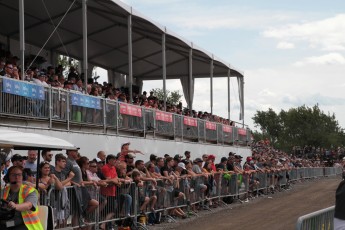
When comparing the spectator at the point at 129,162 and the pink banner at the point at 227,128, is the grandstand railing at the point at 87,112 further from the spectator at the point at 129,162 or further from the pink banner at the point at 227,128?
the pink banner at the point at 227,128

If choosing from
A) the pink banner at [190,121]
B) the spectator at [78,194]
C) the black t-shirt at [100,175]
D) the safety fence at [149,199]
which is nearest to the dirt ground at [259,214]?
the safety fence at [149,199]

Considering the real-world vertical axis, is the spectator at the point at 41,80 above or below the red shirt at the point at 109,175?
above

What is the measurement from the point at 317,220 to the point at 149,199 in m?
8.76

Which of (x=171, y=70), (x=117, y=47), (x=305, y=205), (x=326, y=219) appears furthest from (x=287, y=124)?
(x=326, y=219)

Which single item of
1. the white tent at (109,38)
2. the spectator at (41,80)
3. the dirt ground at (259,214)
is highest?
the white tent at (109,38)

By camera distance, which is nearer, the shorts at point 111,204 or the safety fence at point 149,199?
the safety fence at point 149,199

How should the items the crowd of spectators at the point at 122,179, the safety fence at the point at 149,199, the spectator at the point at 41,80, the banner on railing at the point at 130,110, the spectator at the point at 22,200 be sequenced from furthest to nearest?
the banner on railing at the point at 130,110 < the spectator at the point at 41,80 < the safety fence at the point at 149,199 < the crowd of spectators at the point at 122,179 < the spectator at the point at 22,200

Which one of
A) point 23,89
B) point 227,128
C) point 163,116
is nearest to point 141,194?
point 23,89

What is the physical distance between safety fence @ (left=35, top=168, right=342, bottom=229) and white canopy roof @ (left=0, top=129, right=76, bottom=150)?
316cm

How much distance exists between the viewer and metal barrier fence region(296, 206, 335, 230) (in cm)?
1016

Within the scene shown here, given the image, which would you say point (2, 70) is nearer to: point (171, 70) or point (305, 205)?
point (305, 205)

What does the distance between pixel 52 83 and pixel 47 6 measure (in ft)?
27.7

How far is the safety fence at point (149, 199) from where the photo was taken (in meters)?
15.2

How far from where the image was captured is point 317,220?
11398 millimetres
